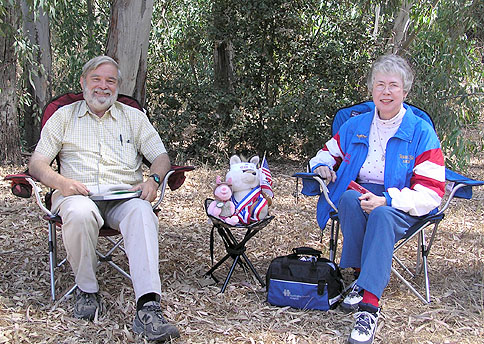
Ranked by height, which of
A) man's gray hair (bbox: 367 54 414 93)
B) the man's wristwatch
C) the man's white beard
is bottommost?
the man's wristwatch

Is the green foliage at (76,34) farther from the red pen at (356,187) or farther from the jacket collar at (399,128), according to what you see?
the red pen at (356,187)

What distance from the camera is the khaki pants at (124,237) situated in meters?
2.53

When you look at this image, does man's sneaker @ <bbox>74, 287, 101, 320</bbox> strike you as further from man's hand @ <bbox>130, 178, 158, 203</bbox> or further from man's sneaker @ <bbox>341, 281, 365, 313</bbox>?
man's sneaker @ <bbox>341, 281, 365, 313</bbox>

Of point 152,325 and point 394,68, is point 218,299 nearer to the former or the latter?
point 152,325

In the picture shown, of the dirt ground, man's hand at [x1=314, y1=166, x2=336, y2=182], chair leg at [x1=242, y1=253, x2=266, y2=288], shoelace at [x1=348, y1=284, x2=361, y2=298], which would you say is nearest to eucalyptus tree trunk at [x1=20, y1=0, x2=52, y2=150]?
the dirt ground

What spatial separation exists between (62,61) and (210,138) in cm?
324

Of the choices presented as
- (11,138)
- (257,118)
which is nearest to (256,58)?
A: (257,118)

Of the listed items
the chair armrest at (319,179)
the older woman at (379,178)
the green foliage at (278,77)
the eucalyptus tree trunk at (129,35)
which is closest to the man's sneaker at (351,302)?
the older woman at (379,178)

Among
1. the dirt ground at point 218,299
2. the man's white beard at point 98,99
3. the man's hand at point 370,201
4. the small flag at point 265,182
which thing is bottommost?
the dirt ground at point 218,299

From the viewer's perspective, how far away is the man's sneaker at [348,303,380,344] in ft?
8.02

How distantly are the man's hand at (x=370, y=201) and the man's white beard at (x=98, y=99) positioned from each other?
1485mm

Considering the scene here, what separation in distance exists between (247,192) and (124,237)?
0.76 m

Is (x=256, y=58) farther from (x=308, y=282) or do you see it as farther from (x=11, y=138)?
(x=308, y=282)

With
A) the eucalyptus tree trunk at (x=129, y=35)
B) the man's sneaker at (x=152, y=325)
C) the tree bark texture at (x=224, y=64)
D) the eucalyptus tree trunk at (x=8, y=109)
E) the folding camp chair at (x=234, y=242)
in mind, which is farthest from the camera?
the tree bark texture at (x=224, y=64)
